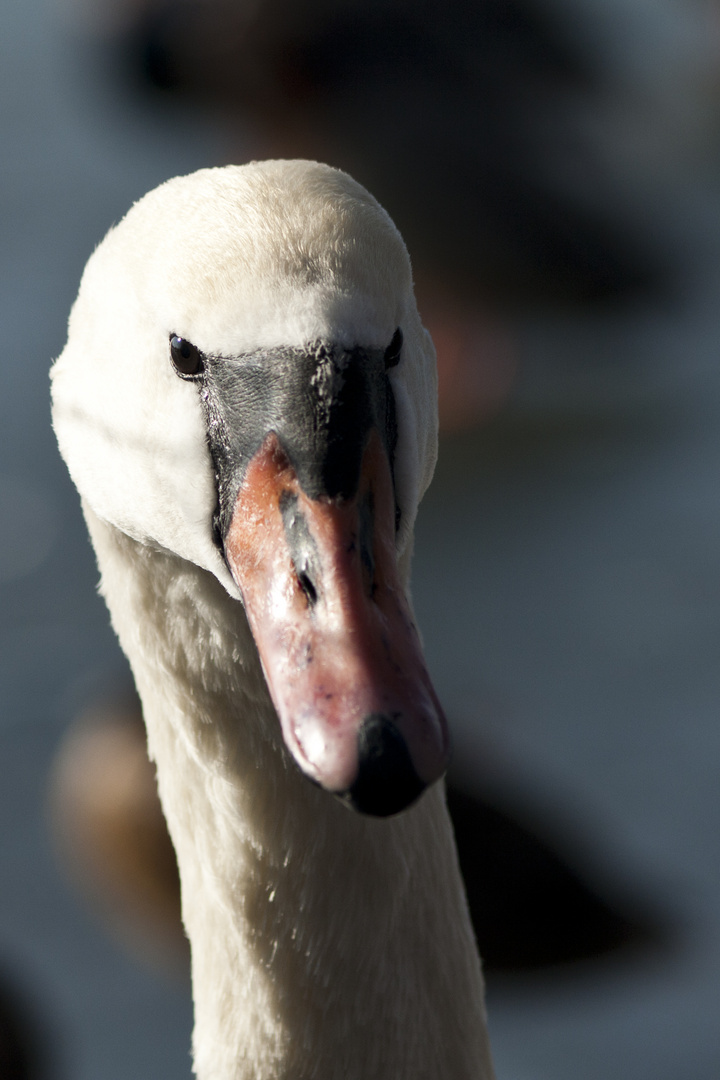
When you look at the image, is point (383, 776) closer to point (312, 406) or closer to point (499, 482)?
point (312, 406)

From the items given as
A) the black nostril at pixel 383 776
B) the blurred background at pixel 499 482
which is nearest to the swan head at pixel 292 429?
the black nostril at pixel 383 776

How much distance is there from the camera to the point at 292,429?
1.52m

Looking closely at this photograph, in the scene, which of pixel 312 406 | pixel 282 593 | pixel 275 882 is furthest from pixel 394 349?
pixel 275 882

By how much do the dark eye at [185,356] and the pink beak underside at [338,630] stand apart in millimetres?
149

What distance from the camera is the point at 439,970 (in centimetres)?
202

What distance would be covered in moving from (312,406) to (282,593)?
0.70 ft

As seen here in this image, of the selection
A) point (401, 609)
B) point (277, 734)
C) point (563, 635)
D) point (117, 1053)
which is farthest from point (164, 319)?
point (563, 635)

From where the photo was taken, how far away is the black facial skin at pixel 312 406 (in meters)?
1.51

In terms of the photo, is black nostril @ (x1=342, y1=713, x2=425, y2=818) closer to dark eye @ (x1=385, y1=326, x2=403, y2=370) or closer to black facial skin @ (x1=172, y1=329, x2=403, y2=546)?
black facial skin @ (x1=172, y1=329, x2=403, y2=546)

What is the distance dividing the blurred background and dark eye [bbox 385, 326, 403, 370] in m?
0.36

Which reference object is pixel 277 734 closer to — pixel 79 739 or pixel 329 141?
pixel 79 739

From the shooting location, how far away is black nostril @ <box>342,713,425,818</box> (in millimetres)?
1341

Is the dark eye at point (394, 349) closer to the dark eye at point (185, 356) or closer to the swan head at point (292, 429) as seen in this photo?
the swan head at point (292, 429)

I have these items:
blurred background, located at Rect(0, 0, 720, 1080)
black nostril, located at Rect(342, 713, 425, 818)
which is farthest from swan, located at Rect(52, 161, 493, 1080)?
blurred background, located at Rect(0, 0, 720, 1080)
